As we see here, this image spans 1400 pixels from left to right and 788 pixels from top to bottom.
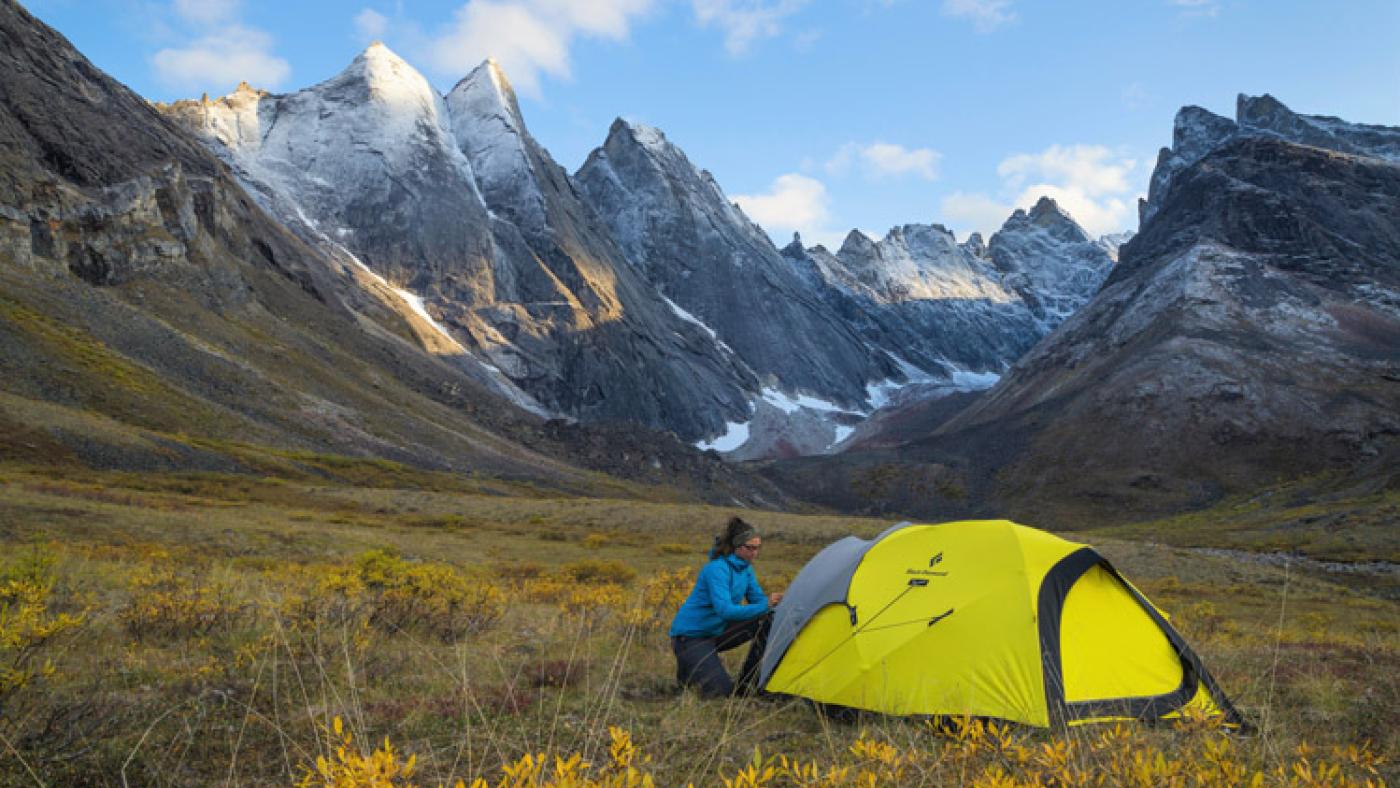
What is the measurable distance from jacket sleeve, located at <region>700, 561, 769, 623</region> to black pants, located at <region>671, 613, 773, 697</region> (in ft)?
1.02

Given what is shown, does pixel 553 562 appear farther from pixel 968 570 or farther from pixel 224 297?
pixel 224 297

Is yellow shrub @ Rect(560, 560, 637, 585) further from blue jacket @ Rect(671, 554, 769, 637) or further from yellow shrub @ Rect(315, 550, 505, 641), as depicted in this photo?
blue jacket @ Rect(671, 554, 769, 637)

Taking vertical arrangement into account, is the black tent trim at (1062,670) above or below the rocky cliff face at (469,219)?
below

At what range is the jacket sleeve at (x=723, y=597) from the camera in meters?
7.57

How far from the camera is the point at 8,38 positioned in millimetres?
76688

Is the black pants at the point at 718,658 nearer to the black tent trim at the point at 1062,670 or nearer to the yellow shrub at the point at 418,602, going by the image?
the black tent trim at the point at 1062,670

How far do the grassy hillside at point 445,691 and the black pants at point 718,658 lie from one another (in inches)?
10.6

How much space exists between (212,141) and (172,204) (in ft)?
198

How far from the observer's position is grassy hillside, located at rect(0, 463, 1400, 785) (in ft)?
13.4

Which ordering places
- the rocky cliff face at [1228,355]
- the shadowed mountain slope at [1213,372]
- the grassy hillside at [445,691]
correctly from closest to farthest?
1. the grassy hillside at [445,691]
2. the shadowed mountain slope at [1213,372]
3. the rocky cliff face at [1228,355]

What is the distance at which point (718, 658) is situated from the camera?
773cm

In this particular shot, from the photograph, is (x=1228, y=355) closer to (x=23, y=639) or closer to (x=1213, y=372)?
(x=1213, y=372)

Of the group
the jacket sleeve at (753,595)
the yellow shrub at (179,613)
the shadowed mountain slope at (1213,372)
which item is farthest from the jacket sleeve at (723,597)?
the shadowed mountain slope at (1213,372)

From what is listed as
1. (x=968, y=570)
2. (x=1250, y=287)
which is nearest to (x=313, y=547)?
(x=968, y=570)
